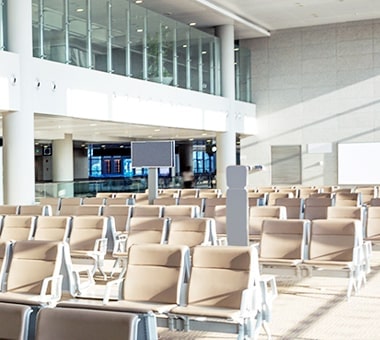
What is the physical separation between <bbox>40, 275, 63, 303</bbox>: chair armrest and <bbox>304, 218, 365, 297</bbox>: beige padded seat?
3074 mm

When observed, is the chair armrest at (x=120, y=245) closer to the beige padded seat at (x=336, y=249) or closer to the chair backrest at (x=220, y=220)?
the chair backrest at (x=220, y=220)

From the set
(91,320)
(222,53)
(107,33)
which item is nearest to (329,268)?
(91,320)

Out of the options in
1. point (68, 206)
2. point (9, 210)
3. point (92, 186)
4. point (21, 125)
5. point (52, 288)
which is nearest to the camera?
point (52, 288)

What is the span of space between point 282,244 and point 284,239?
0.07 m

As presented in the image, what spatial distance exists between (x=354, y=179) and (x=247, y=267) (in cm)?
2066

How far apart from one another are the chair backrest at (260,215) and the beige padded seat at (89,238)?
246 centimetres

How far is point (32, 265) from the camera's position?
6.09m

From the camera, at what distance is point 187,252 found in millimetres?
5672

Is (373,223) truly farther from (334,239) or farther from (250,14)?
(250,14)

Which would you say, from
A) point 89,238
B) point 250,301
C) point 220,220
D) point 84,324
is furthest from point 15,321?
point 220,220

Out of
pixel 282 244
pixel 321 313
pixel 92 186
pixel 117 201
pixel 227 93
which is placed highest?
pixel 227 93

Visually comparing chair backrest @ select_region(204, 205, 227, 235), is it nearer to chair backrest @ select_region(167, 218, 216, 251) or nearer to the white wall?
chair backrest @ select_region(167, 218, 216, 251)

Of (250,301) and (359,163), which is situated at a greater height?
(359,163)

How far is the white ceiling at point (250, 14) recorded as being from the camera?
70.1 ft
